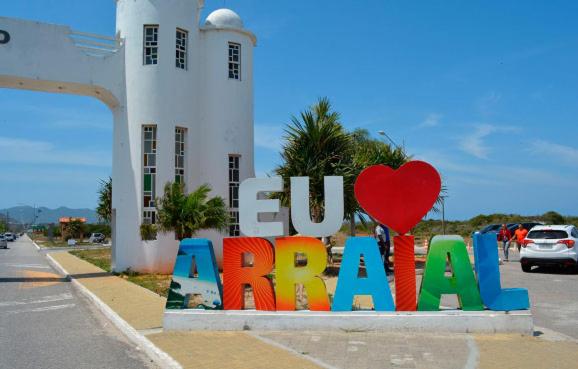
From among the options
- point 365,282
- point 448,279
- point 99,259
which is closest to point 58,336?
point 365,282

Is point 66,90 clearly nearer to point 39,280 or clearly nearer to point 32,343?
point 39,280

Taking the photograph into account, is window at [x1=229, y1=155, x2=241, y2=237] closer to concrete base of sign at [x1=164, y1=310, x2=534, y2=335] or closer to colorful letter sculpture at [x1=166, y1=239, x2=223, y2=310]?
colorful letter sculpture at [x1=166, y1=239, x2=223, y2=310]

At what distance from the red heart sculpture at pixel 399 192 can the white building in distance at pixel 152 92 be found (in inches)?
447

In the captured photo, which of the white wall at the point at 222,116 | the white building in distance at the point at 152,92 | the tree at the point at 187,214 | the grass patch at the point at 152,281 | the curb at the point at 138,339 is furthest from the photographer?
the white wall at the point at 222,116

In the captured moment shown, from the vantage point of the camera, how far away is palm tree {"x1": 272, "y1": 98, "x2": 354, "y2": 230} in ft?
58.9

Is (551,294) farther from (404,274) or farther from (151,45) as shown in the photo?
(151,45)

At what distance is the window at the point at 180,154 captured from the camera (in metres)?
20.0

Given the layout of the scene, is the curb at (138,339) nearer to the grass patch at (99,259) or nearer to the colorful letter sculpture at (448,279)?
the colorful letter sculpture at (448,279)

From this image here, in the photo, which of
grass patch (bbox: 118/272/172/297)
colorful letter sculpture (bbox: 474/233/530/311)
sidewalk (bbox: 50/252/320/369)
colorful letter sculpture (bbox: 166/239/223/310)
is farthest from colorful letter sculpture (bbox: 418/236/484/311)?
grass patch (bbox: 118/272/172/297)

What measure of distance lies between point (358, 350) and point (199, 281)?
10.9ft

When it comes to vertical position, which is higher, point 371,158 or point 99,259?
point 371,158

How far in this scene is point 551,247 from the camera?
57.3 ft

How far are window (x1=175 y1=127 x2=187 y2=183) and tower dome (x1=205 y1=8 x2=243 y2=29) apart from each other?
15.2 ft

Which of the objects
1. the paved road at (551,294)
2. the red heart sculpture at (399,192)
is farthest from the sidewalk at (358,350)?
the red heart sculpture at (399,192)
